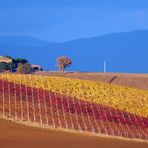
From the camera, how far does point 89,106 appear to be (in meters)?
18.2

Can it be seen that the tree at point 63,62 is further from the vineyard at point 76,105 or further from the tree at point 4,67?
the vineyard at point 76,105

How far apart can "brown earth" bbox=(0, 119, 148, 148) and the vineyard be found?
0.89 m

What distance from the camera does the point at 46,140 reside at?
12.3 meters

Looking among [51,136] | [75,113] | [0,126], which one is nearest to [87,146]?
[51,136]

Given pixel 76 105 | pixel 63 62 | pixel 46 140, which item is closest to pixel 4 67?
pixel 63 62

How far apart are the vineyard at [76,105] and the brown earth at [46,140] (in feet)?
2.90

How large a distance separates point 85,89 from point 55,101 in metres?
3.38

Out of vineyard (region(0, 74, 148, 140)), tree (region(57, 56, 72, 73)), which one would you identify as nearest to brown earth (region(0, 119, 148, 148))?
vineyard (region(0, 74, 148, 140))

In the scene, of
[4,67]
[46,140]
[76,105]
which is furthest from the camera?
[4,67]

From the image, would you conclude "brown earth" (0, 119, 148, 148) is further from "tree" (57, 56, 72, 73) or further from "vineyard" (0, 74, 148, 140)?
"tree" (57, 56, 72, 73)

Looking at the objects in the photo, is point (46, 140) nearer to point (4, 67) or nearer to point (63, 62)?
point (4, 67)

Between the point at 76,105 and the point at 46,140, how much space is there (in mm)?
5681

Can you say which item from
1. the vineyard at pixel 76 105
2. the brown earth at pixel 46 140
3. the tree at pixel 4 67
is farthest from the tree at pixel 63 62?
the brown earth at pixel 46 140

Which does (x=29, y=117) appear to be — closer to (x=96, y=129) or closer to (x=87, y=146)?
(x=96, y=129)
